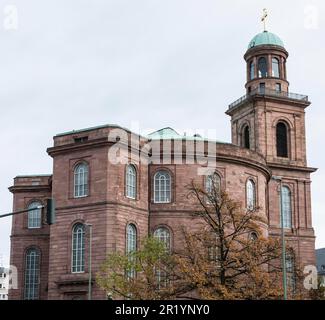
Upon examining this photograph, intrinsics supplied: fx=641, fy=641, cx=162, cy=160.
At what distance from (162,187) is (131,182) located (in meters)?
2.91

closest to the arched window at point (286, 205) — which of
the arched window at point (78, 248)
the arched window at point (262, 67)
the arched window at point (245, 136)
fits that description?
the arched window at point (245, 136)

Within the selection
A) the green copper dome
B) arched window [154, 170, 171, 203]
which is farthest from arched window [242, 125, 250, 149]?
arched window [154, 170, 171, 203]

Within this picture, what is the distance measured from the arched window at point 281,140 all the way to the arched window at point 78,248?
84.5 feet

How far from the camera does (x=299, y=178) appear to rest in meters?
61.0

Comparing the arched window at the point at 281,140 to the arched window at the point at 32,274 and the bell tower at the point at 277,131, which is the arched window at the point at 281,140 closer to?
the bell tower at the point at 277,131

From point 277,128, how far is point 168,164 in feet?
66.6

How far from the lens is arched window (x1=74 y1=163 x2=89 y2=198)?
4241 centimetres

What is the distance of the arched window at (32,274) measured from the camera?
165 feet

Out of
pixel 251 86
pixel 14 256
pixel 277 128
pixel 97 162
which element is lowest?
pixel 14 256

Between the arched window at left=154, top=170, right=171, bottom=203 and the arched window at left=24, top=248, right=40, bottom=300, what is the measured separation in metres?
12.6

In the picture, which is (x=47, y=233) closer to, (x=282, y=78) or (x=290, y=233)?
(x=290, y=233)

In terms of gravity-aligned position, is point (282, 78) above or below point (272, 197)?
above
